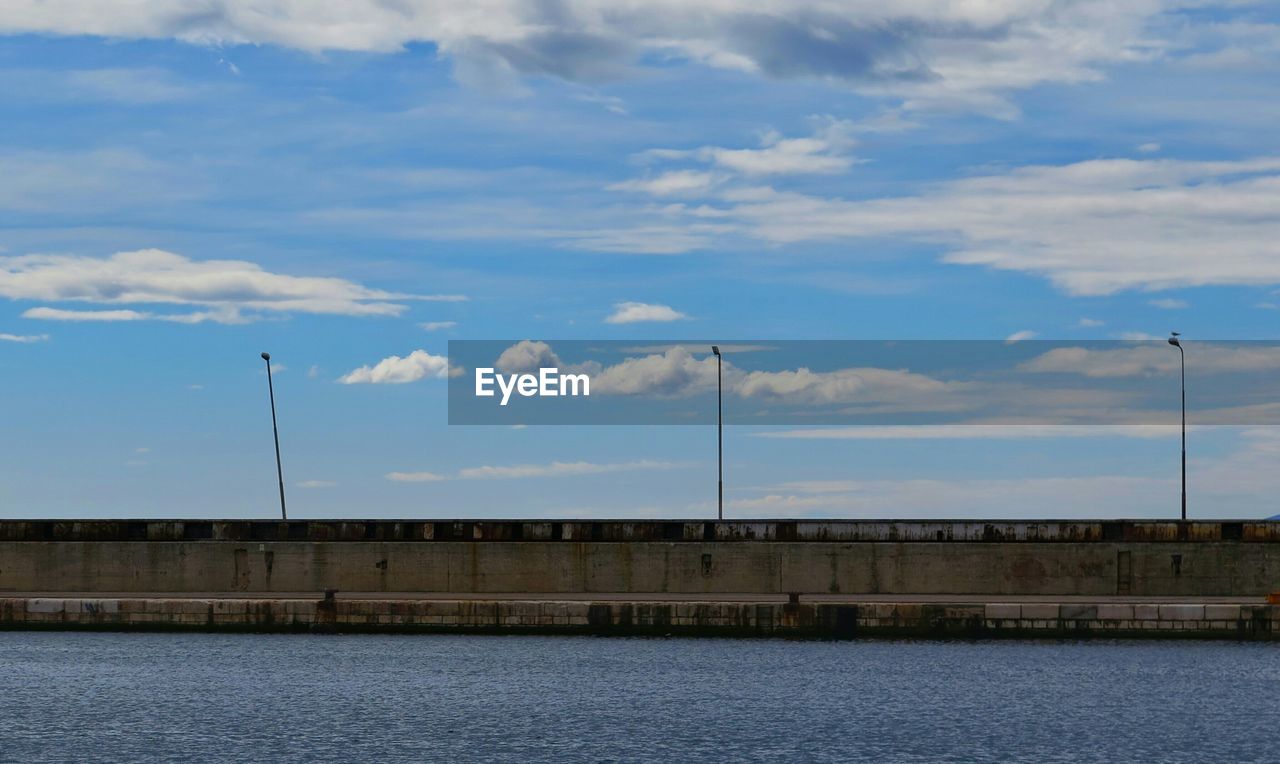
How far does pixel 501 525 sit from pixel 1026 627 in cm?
1861

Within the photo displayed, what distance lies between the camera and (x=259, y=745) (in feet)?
129

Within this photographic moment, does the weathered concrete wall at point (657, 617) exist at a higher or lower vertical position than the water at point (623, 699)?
higher

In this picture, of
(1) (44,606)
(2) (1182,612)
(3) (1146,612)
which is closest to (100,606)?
(1) (44,606)

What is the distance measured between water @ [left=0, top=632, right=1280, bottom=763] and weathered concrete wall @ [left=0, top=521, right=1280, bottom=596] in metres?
3.67

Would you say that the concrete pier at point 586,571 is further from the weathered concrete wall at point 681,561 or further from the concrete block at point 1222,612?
the concrete block at point 1222,612

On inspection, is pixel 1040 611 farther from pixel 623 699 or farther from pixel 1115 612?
pixel 623 699

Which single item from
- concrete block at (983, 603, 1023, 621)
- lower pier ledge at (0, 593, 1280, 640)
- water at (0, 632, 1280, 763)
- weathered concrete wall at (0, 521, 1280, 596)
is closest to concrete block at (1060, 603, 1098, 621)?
lower pier ledge at (0, 593, 1280, 640)

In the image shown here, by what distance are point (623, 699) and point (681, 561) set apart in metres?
15.5

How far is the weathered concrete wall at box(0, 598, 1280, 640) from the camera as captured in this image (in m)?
54.6

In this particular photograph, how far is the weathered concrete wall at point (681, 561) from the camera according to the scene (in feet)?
198

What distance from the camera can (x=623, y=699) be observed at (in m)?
46.0

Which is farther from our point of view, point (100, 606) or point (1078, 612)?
point (100, 606)

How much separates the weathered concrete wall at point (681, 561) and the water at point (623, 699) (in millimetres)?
3672

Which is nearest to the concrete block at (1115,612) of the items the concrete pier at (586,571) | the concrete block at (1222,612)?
the concrete pier at (586,571)
